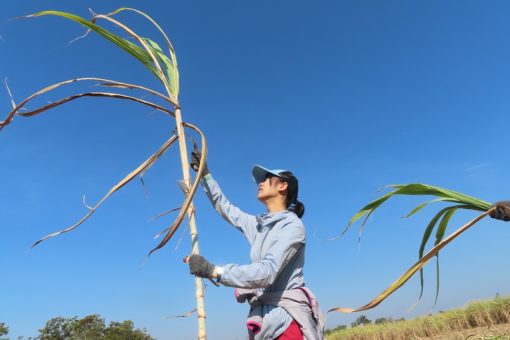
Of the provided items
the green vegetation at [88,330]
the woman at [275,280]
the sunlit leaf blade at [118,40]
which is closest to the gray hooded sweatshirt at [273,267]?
the woman at [275,280]

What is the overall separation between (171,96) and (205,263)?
36.5 inches

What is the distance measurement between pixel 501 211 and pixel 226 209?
1453 millimetres

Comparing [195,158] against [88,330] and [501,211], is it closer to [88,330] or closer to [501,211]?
[501,211]

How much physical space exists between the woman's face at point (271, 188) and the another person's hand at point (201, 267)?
0.66 m

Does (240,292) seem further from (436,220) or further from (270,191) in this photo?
(436,220)

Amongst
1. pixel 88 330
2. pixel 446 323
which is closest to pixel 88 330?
pixel 88 330

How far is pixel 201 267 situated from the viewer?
1.64 meters

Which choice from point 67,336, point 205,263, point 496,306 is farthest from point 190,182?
point 67,336

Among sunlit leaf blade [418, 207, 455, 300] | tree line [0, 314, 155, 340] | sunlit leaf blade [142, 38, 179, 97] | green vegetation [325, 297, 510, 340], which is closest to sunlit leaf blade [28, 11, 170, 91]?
sunlit leaf blade [142, 38, 179, 97]

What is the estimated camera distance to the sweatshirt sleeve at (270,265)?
5.40ft

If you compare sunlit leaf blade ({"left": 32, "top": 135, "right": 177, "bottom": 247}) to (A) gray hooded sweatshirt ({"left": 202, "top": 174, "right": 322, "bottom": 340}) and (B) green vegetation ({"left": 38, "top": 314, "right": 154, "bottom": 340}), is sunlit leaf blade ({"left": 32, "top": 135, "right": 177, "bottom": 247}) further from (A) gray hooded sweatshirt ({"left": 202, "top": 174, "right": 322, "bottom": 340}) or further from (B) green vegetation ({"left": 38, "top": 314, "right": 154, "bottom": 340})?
(B) green vegetation ({"left": 38, "top": 314, "right": 154, "bottom": 340})

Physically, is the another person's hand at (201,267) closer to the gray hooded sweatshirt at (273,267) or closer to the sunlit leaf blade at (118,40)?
the gray hooded sweatshirt at (273,267)

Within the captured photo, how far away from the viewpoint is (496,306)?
27.3 feet

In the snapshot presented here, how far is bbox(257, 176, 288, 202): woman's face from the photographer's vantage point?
7.35ft
